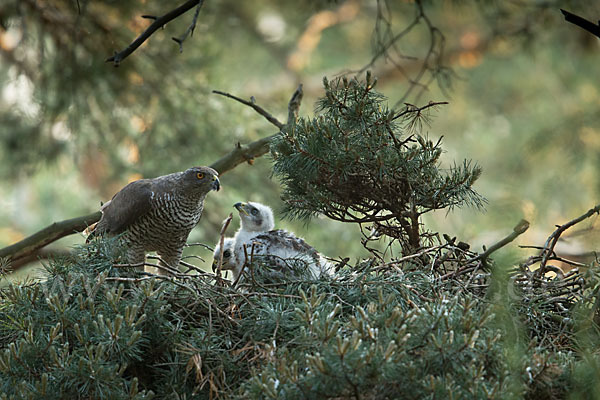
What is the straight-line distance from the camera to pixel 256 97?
8.45 metres

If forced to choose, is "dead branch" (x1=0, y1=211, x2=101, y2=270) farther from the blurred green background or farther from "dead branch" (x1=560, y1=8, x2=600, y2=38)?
"dead branch" (x1=560, y1=8, x2=600, y2=38)

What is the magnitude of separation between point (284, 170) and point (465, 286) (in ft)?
2.88

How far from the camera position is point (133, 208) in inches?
145

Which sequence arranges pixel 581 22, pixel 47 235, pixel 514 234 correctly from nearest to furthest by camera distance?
pixel 514 234 < pixel 581 22 < pixel 47 235

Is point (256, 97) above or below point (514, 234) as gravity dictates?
above

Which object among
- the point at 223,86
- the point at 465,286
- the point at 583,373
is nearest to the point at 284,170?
the point at 465,286

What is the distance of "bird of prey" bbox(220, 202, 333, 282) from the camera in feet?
9.63

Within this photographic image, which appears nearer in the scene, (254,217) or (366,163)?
(366,163)

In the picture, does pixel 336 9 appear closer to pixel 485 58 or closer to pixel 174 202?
pixel 485 58

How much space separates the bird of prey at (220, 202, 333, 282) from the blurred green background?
0.47ft

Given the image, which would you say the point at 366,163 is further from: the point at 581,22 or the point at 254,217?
the point at 254,217

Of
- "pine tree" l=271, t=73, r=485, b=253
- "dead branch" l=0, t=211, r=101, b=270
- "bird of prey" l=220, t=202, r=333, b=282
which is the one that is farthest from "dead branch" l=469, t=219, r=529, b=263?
"dead branch" l=0, t=211, r=101, b=270

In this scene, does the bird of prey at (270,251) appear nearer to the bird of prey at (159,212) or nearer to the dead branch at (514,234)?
Result: the bird of prey at (159,212)

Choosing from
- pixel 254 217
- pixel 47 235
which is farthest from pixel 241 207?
pixel 47 235
